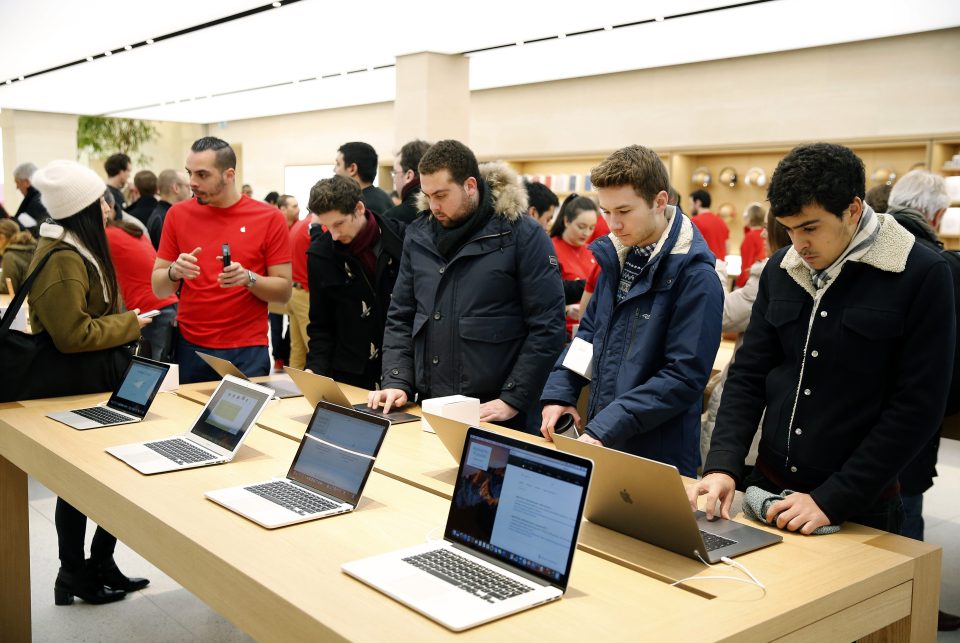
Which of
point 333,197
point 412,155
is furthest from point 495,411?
point 412,155

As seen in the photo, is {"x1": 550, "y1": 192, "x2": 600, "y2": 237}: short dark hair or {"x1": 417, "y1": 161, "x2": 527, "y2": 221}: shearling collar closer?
{"x1": 417, "y1": 161, "x2": 527, "y2": 221}: shearling collar

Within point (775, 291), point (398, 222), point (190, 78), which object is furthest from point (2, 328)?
point (190, 78)

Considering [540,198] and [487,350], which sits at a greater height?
[540,198]

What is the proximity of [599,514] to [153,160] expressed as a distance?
19.4 metres

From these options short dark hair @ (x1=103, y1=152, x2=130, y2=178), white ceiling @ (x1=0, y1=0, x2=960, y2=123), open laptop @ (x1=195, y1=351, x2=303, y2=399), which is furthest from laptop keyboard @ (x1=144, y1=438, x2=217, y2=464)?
white ceiling @ (x1=0, y1=0, x2=960, y2=123)

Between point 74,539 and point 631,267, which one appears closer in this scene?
point 631,267

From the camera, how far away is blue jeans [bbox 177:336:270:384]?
357 cm

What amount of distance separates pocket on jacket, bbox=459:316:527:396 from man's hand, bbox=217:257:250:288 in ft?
3.31

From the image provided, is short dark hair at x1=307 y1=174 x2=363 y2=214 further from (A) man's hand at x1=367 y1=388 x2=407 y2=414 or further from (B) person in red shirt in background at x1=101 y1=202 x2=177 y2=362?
(B) person in red shirt in background at x1=101 y1=202 x2=177 y2=362

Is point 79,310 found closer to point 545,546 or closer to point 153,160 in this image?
point 545,546

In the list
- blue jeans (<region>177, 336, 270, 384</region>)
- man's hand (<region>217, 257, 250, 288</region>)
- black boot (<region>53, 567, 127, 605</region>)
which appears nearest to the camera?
black boot (<region>53, 567, 127, 605</region>)

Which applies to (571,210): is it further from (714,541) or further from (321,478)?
(714,541)

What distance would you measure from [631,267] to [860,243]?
71 centimetres

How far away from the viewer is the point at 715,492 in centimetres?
190
